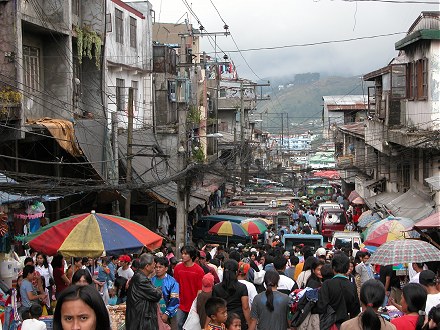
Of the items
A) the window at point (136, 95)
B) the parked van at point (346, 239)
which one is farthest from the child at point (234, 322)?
the window at point (136, 95)

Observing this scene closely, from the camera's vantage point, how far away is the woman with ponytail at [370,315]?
7363 millimetres

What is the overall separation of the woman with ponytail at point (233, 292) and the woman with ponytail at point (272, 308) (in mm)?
445

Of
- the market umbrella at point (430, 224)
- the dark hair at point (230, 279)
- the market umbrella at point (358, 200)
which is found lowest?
the market umbrella at point (358, 200)

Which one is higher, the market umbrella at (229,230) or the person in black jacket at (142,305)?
the person in black jacket at (142,305)

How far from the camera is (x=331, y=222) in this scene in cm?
3759

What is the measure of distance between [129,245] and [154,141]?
76.0 ft

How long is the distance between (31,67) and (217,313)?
16158 millimetres

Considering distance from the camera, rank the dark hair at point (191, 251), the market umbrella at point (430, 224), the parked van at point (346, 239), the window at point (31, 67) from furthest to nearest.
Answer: the parked van at point (346, 239) < the window at point (31, 67) < the market umbrella at point (430, 224) < the dark hair at point (191, 251)

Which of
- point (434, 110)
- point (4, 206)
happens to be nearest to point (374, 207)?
point (434, 110)

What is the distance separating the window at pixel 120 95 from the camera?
32.7 m

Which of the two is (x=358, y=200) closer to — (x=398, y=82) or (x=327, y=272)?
(x=398, y=82)

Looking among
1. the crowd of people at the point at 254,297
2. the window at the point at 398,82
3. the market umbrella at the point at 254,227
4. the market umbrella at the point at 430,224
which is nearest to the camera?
the crowd of people at the point at 254,297

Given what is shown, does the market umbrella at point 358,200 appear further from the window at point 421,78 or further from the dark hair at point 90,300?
the dark hair at point 90,300

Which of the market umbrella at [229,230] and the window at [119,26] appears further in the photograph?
the window at [119,26]
